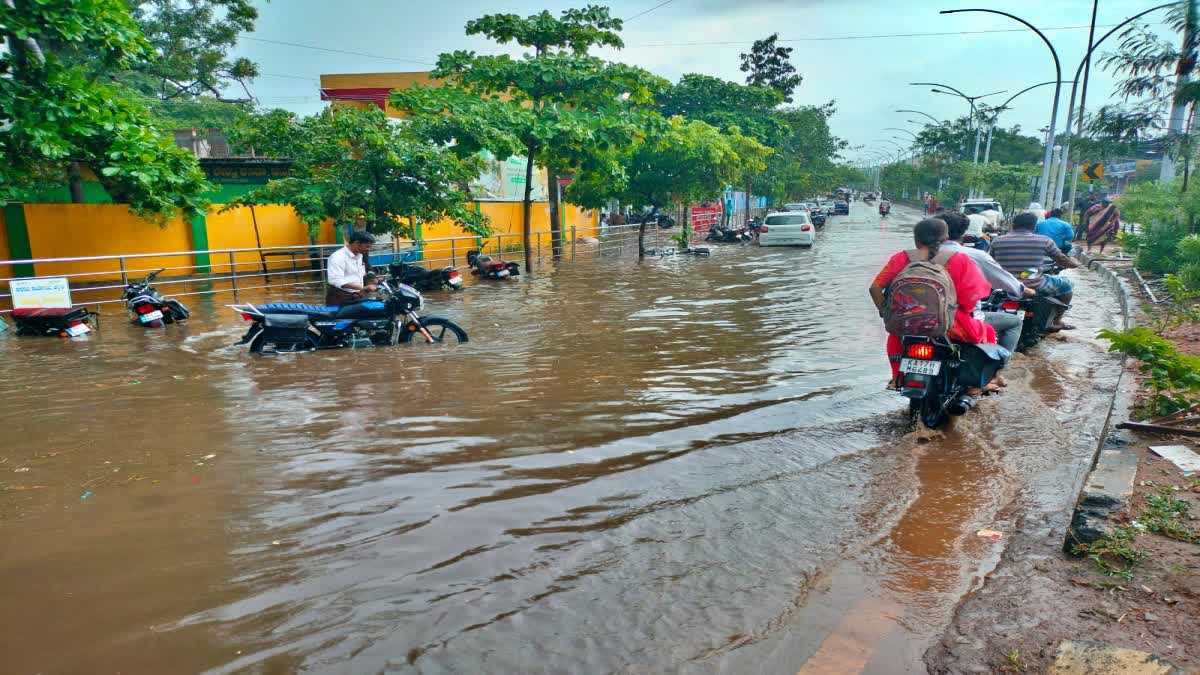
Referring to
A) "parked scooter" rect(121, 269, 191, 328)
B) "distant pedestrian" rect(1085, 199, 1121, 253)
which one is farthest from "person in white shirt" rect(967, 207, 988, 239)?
"parked scooter" rect(121, 269, 191, 328)

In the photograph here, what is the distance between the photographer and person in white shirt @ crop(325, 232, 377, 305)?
29.8ft

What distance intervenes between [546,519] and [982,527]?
2249 millimetres

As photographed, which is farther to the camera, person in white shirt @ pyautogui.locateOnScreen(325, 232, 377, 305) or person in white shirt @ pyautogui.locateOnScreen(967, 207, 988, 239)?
person in white shirt @ pyautogui.locateOnScreen(967, 207, 988, 239)

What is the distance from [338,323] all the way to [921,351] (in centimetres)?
640

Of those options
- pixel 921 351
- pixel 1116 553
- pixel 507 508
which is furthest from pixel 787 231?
pixel 1116 553

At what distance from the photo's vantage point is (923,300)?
17.3 feet

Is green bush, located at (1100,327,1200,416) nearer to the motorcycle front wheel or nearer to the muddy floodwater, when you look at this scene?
the muddy floodwater

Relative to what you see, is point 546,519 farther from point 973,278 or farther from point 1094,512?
point 973,278

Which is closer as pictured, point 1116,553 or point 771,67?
point 1116,553

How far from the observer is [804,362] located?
27.5 ft

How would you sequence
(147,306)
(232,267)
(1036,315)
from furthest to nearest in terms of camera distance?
(232,267) < (147,306) < (1036,315)

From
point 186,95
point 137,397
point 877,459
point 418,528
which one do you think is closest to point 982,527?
point 877,459

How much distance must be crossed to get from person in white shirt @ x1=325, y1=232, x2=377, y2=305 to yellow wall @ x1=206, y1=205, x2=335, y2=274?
36.7 feet

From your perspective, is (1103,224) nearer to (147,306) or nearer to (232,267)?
(232,267)
